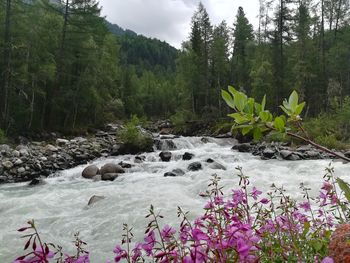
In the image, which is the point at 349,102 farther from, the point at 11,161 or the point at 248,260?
the point at 248,260

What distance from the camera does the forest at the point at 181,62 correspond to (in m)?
20.9

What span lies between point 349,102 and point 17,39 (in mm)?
19390

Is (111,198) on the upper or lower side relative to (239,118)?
lower

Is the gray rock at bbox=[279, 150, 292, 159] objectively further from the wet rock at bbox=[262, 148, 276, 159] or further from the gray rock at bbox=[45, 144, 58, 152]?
the gray rock at bbox=[45, 144, 58, 152]

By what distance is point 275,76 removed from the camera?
99.5ft

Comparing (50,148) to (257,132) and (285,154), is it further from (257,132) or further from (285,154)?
(257,132)

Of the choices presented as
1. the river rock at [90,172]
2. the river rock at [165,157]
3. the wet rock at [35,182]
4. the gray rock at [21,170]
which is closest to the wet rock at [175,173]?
the river rock at [90,172]

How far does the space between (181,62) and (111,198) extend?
3025 cm

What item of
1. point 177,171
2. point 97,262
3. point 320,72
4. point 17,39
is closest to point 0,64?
point 17,39

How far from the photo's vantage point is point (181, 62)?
124ft

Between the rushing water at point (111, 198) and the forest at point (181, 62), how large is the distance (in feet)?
30.1

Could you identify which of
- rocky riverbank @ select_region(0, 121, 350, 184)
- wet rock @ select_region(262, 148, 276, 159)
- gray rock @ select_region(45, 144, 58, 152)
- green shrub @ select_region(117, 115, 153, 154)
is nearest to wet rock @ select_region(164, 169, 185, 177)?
rocky riverbank @ select_region(0, 121, 350, 184)

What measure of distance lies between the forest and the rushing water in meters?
9.18

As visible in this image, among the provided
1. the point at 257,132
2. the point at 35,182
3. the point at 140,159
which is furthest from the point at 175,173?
the point at 257,132
